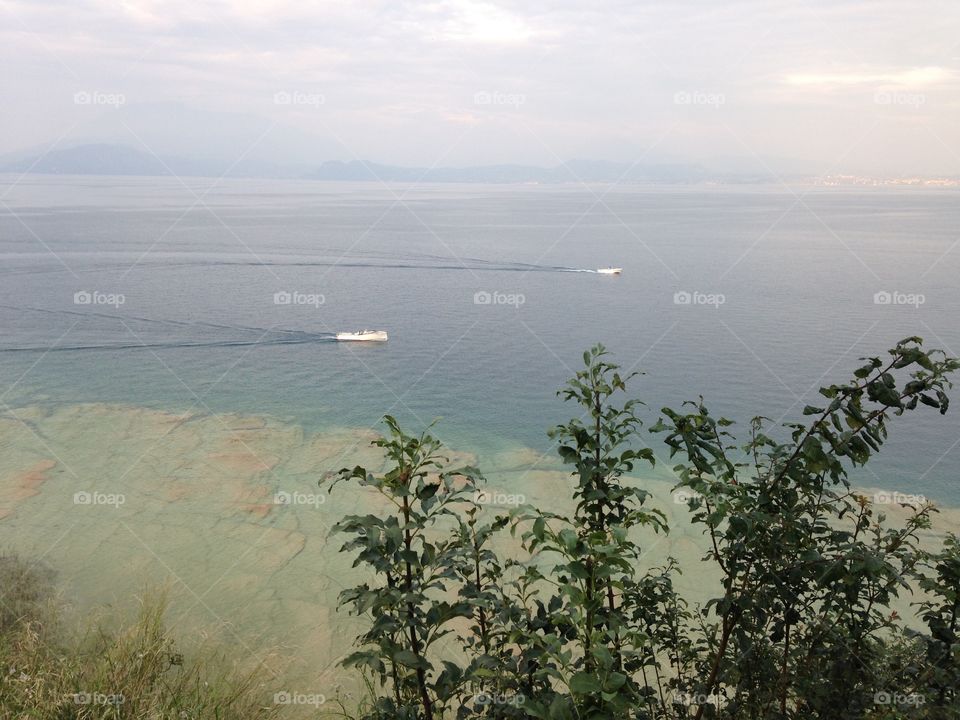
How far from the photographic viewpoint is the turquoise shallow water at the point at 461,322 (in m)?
18.0

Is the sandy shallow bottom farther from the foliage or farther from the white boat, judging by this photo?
the white boat

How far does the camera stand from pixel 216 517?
1278 centimetres

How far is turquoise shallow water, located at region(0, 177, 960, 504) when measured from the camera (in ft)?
59.0

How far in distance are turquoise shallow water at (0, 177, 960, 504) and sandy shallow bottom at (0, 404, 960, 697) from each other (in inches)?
52.0

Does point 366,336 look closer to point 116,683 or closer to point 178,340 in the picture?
point 178,340

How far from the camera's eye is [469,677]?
3.03m

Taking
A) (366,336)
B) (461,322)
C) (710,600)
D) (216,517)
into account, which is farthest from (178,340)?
(710,600)

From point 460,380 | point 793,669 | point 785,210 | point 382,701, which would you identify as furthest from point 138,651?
point 785,210

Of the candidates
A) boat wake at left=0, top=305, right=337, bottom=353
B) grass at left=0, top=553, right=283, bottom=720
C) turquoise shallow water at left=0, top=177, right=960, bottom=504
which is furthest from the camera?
boat wake at left=0, top=305, right=337, bottom=353

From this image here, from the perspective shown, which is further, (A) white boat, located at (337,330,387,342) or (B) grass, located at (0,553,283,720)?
(A) white boat, located at (337,330,387,342)

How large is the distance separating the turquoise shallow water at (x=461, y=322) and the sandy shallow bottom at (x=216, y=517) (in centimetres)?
132

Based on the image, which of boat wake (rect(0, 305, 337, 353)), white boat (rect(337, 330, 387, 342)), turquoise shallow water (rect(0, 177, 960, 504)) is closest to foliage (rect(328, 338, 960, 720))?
turquoise shallow water (rect(0, 177, 960, 504))

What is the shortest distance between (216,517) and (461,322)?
1443cm

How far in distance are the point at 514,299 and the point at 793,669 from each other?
26486mm
